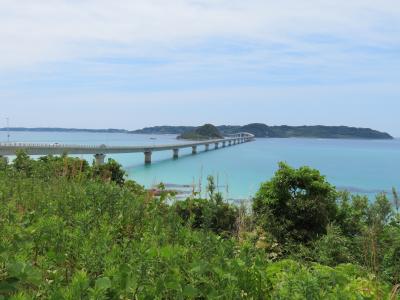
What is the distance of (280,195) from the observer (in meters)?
10.5

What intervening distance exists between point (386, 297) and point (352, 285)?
311 mm

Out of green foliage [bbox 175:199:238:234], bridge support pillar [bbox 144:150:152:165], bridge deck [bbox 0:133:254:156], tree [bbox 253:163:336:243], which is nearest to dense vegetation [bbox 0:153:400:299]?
tree [bbox 253:163:336:243]

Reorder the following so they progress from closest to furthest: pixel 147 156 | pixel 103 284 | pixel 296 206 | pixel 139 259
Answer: pixel 103 284, pixel 139 259, pixel 296 206, pixel 147 156

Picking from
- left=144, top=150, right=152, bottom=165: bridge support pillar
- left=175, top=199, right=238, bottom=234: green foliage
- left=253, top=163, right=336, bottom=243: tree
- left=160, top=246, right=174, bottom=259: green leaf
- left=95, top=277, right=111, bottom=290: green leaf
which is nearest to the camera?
left=95, top=277, right=111, bottom=290: green leaf

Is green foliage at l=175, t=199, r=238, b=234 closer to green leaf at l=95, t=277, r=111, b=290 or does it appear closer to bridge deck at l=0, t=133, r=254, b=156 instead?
green leaf at l=95, t=277, r=111, b=290

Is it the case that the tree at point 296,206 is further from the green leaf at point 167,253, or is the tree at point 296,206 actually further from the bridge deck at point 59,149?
the bridge deck at point 59,149

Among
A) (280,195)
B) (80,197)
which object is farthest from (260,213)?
(80,197)

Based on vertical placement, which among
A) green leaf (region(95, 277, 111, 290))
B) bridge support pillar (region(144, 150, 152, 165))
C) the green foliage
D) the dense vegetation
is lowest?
bridge support pillar (region(144, 150, 152, 165))

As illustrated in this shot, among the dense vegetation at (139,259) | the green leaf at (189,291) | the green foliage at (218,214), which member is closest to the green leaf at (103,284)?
the dense vegetation at (139,259)

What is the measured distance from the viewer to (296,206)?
10.2m

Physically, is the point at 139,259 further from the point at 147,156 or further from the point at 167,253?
the point at 147,156

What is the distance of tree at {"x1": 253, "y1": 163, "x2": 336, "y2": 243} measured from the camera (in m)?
10.0

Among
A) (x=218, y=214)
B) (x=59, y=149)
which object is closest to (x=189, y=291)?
(x=218, y=214)

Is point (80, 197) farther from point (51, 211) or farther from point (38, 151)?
point (38, 151)
